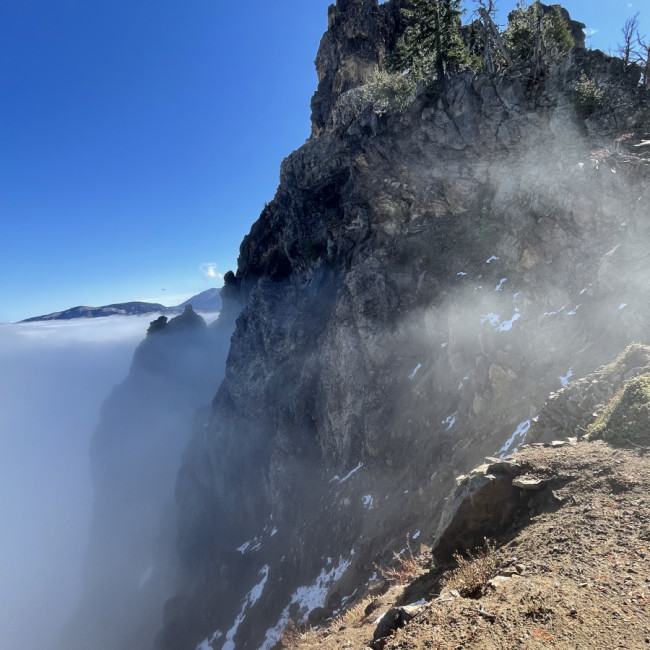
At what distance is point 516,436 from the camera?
52.1ft

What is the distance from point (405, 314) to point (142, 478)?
87.7 m

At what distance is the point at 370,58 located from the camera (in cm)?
4866

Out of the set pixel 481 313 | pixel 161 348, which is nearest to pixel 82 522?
pixel 161 348

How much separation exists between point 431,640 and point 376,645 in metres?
1.65

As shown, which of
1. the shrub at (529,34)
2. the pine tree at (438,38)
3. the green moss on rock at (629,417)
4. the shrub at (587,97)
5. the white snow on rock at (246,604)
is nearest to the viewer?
the green moss on rock at (629,417)

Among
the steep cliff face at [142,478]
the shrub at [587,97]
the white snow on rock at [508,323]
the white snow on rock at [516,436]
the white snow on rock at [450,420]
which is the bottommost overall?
the steep cliff face at [142,478]

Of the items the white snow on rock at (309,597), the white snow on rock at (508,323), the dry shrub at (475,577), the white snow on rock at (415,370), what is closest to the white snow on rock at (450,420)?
the white snow on rock at (415,370)

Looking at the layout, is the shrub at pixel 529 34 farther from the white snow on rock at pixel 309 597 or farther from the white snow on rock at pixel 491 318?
the white snow on rock at pixel 309 597

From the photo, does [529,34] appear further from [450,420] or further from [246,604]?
[246,604]

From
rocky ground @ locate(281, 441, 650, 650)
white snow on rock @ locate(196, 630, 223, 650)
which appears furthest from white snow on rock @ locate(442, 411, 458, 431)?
white snow on rock @ locate(196, 630, 223, 650)

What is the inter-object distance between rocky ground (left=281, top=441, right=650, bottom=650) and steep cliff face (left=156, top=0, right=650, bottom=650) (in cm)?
769

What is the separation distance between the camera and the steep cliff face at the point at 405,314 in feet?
60.2

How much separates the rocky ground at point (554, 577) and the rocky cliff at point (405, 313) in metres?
7.60

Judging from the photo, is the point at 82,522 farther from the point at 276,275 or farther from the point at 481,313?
the point at 481,313
